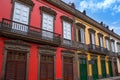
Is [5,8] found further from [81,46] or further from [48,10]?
[81,46]

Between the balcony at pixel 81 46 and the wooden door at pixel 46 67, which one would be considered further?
the balcony at pixel 81 46

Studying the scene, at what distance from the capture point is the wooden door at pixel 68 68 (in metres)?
13.5

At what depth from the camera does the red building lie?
9.44 m

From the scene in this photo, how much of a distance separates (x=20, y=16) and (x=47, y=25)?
2816 mm

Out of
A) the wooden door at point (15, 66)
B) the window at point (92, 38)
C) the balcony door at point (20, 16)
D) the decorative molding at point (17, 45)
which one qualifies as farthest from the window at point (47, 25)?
the window at point (92, 38)

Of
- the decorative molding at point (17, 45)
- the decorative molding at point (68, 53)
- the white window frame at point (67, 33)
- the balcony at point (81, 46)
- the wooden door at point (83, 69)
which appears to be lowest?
the wooden door at point (83, 69)

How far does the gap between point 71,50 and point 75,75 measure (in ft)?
8.57

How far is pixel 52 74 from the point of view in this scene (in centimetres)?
1211

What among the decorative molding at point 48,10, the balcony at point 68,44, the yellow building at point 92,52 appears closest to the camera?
the decorative molding at point 48,10

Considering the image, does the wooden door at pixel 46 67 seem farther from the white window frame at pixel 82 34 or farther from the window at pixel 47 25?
the white window frame at pixel 82 34

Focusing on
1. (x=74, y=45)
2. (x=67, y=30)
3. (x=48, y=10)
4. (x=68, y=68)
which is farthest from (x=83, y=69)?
(x=48, y=10)

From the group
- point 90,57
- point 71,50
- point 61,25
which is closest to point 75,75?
point 71,50

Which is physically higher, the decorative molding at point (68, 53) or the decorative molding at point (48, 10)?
the decorative molding at point (48, 10)

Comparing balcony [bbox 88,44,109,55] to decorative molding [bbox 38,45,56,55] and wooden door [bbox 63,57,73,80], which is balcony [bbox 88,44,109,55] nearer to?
wooden door [bbox 63,57,73,80]
